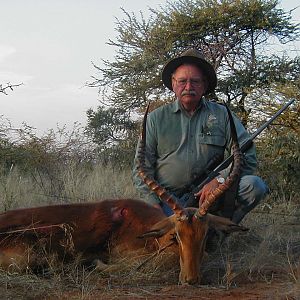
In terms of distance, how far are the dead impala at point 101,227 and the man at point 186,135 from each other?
736 mm

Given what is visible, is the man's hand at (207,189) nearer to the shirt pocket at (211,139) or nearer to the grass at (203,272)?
the grass at (203,272)

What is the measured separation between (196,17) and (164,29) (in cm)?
105

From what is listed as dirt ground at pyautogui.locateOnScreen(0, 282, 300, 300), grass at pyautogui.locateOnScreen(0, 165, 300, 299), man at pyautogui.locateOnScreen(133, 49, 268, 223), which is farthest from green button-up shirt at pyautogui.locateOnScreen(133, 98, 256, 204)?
dirt ground at pyautogui.locateOnScreen(0, 282, 300, 300)

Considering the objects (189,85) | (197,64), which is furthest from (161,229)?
(197,64)

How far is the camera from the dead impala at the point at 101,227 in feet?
14.9

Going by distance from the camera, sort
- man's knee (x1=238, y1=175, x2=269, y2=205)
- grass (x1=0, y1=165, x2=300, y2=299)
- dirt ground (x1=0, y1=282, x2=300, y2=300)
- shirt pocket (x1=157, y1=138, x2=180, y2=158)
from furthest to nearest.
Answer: shirt pocket (x1=157, y1=138, x2=180, y2=158) → man's knee (x1=238, y1=175, x2=269, y2=205) → grass (x1=0, y1=165, x2=300, y2=299) → dirt ground (x1=0, y1=282, x2=300, y2=300)

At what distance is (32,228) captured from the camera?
187 inches

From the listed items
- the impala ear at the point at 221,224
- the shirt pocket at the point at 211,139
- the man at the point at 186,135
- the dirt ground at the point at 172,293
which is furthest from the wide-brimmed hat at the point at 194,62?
the dirt ground at the point at 172,293

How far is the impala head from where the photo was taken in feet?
13.6

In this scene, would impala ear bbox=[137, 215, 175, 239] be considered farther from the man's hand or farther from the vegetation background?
the vegetation background

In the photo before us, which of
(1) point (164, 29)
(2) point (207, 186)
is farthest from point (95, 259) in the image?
(1) point (164, 29)

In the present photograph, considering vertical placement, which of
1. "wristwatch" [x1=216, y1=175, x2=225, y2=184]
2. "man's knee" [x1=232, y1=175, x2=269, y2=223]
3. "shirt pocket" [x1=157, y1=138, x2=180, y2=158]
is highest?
"shirt pocket" [x1=157, y1=138, x2=180, y2=158]

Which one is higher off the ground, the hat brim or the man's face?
the hat brim

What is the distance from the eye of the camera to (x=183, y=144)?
5.86 meters
